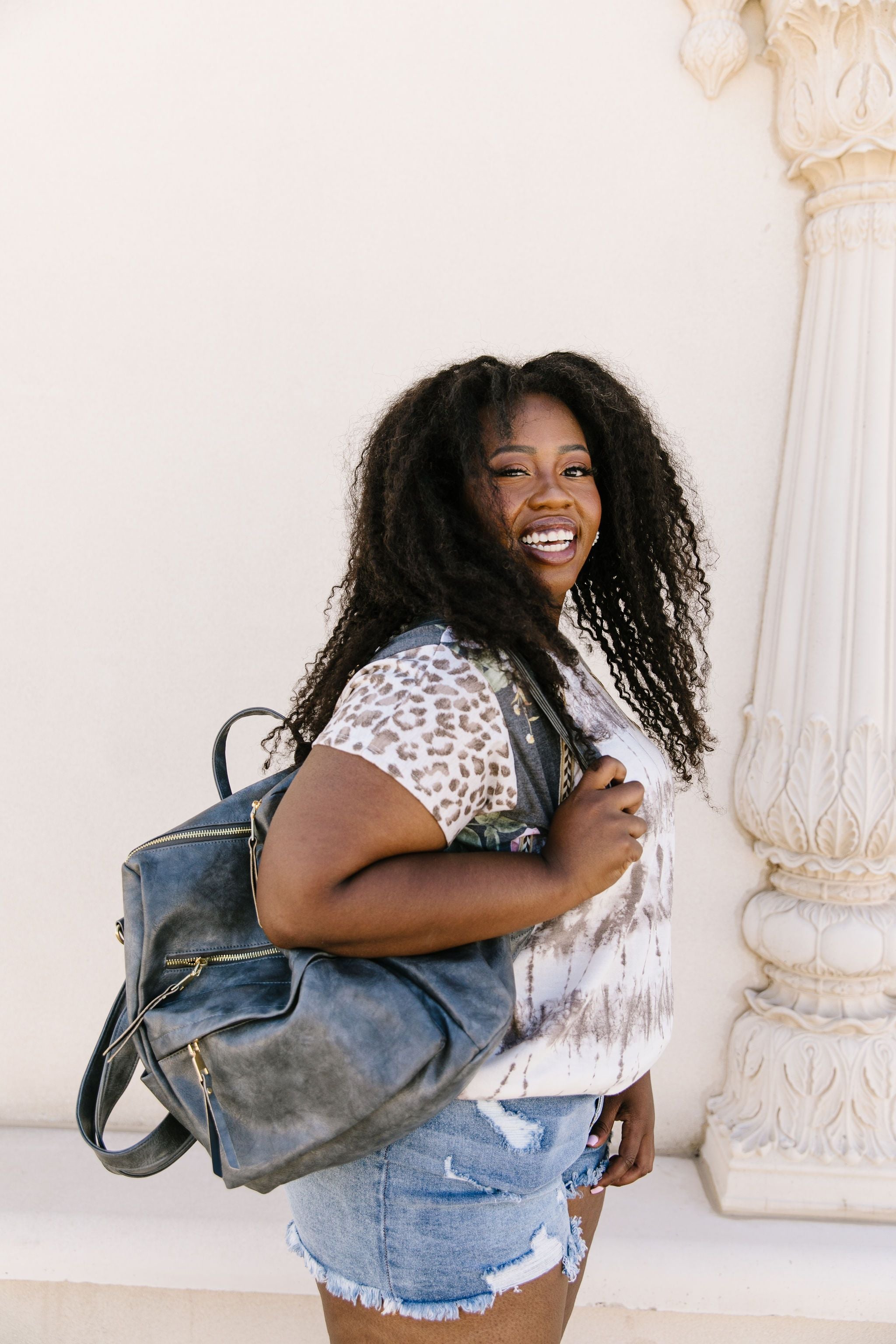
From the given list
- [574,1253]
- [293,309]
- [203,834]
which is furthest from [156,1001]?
[293,309]

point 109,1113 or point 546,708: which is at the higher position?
point 546,708

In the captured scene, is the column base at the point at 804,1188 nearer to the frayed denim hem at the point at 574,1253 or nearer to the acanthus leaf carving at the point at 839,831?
the acanthus leaf carving at the point at 839,831

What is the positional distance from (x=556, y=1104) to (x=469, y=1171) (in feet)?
0.42

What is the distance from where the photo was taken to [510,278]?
213cm

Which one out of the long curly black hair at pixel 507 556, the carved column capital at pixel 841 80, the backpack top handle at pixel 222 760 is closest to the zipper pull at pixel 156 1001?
the backpack top handle at pixel 222 760

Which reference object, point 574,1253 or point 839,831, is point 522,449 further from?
point 839,831

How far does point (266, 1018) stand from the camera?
94cm

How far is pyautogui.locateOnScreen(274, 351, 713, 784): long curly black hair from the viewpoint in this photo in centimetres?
111

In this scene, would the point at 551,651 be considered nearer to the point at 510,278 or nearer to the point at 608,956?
the point at 608,956

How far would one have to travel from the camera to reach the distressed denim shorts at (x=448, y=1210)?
1.05 meters

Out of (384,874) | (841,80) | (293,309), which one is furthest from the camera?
(293,309)

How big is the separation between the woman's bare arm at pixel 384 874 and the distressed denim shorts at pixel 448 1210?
25 cm

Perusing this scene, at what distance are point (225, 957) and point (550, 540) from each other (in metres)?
0.63

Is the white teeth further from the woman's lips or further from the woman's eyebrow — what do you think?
the woman's eyebrow
